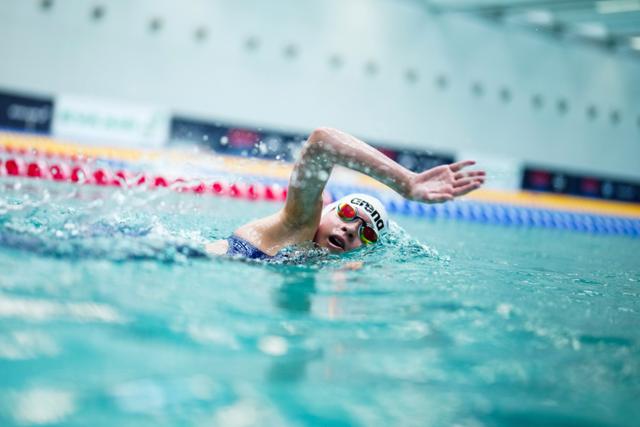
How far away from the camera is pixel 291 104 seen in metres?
14.4

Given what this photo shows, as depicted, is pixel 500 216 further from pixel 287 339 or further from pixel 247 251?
pixel 287 339

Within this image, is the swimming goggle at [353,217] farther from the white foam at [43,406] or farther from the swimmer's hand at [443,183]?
the white foam at [43,406]

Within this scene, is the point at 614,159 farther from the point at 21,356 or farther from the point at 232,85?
the point at 21,356

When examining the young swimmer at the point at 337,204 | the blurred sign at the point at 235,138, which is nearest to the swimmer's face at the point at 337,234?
the young swimmer at the point at 337,204

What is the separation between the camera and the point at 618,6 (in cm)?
1295

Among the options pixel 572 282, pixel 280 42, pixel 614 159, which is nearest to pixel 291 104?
pixel 280 42

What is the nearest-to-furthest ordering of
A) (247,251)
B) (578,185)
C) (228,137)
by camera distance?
(247,251) < (228,137) < (578,185)

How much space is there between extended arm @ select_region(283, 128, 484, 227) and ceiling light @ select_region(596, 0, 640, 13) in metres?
11.3

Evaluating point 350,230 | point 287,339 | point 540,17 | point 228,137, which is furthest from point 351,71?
point 287,339

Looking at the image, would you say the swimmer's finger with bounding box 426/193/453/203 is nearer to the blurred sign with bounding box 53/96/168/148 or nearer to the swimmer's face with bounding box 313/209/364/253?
the swimmer's face with bounding box 313/209/364/253

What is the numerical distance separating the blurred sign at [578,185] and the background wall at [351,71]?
0.25 m

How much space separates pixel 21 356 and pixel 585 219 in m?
8.80

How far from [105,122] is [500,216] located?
283 inches

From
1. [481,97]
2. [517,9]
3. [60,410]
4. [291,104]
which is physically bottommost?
[60,410]
